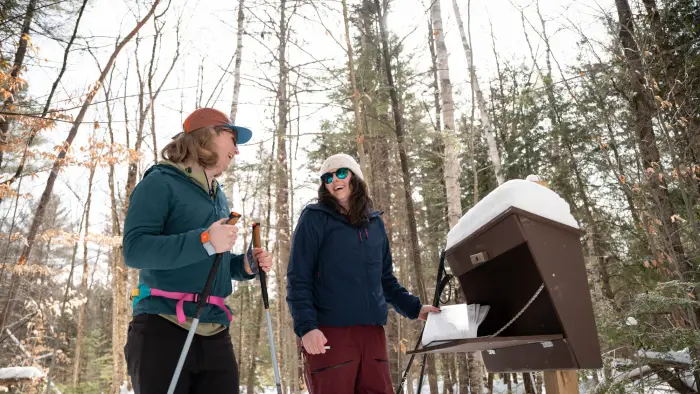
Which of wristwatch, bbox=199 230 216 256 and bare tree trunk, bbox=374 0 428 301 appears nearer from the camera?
wristwatch, bbox=199 230 216 256

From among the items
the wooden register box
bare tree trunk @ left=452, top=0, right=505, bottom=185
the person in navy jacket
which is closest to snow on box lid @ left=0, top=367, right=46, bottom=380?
the person in navy jacket

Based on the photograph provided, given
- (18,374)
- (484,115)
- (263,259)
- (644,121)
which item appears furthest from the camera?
(484,115)

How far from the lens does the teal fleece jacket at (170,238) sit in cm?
176

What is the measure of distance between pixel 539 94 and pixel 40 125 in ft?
39.2

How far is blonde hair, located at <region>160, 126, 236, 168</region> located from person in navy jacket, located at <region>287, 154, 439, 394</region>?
0.82m

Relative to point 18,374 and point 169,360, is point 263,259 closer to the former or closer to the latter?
point 169,360

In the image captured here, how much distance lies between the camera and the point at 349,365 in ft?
8.41

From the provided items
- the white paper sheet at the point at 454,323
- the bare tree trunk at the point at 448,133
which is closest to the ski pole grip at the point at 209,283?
the white paper sheet at the point at 454,323

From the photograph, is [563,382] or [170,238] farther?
[563,382]

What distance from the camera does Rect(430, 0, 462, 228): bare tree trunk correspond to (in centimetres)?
775

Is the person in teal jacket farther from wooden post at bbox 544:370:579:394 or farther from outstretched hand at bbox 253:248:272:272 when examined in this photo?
wooden post at bbox 544:370:579:394

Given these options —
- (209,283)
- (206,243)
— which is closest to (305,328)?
(209,283)

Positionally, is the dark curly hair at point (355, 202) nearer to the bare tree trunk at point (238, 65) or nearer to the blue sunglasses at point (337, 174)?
the blue sunglasses at point (337, 174)

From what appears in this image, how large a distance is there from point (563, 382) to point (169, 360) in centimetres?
165
